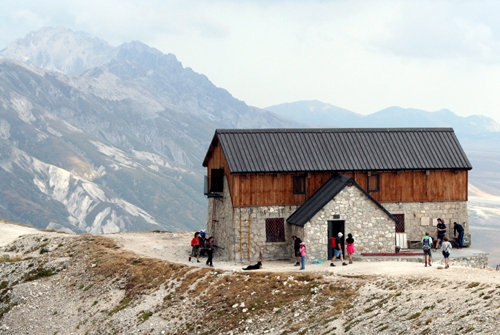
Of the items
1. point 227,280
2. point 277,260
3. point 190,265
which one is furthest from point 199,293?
point 277,260

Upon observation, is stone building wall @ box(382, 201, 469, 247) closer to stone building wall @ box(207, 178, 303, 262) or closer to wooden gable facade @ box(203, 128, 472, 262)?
wooden gable facade @ box(203, 128, 472, 262)

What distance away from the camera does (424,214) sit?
164 ft

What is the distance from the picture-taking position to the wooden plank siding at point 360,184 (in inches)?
1865

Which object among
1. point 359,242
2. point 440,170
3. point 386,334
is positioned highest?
point 440,170

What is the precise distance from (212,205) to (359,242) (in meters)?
12.0

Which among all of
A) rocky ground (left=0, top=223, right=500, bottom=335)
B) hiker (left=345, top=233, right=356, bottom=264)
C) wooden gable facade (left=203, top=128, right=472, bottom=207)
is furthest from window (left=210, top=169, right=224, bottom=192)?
hiker (left=345, top=233, right=356, bottom=264)

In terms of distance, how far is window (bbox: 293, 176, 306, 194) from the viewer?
48.4 meters

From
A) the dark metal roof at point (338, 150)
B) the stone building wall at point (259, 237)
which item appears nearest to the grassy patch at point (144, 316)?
the stone building wall at point (259, 237)

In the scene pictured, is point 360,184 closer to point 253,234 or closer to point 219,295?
point 253,234

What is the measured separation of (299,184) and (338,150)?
3.63 m

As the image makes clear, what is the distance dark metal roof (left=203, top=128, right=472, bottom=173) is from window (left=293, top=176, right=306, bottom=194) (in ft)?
2.50

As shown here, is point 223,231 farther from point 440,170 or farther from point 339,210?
point 440,170

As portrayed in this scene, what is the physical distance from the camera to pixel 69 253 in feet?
166

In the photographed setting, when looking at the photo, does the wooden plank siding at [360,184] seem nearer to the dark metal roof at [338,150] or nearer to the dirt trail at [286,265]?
the dark metal roof at [338,150]
